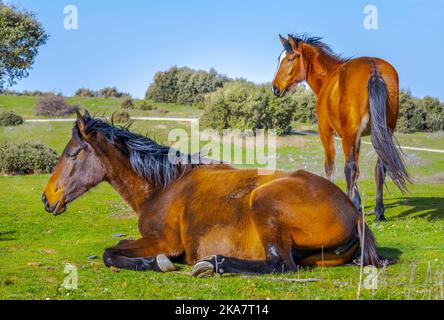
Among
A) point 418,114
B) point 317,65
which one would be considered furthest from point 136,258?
point 418,114

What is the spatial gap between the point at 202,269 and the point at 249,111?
90.5 ft

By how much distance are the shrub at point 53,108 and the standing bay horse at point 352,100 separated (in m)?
31.5

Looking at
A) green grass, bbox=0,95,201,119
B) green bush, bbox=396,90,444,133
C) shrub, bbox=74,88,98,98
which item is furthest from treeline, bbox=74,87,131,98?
green bush, bbox=396,90,444,133

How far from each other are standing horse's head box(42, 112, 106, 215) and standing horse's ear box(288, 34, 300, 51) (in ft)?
21.4

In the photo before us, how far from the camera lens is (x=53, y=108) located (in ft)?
138

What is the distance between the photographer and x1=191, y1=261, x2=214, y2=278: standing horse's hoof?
6.32 meters

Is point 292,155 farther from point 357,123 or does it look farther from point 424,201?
point 357,123

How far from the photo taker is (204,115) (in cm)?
3528

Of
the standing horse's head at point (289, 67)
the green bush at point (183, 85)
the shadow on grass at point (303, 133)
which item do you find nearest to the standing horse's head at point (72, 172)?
the standing horse's head at point (289, 67)

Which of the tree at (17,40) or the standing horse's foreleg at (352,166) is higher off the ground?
the tree at (17,40)

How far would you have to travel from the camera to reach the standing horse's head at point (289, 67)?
13.1 meters

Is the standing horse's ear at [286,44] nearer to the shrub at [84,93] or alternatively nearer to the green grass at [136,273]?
the green grass at [136,273]

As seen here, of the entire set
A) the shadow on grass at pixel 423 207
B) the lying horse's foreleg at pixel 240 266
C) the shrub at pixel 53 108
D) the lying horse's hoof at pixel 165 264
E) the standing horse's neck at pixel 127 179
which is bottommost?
the shadow on grass at pixel 423 207

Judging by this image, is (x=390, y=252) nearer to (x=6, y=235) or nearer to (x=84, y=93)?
(x=6, y=235)
